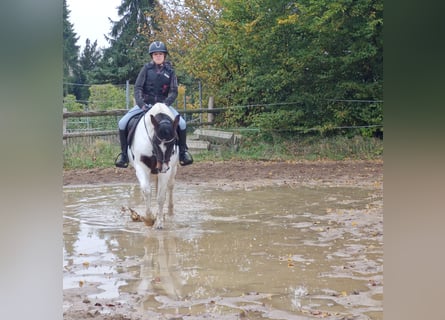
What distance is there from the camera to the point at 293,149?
8375 millimetres

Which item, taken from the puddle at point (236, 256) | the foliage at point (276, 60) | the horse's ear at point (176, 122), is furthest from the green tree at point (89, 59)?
the horse's ear at point (176, 122)

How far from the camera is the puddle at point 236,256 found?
7.84ft

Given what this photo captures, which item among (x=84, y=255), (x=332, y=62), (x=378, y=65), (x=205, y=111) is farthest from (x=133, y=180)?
(x=378, y=65)

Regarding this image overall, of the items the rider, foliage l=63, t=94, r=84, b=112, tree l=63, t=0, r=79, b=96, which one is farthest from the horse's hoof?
tree l=63, t=0, r=79, b=96

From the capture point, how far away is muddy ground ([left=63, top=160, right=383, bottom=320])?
6266 mm

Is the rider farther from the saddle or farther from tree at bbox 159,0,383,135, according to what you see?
tree at bbox 159,0,383,135

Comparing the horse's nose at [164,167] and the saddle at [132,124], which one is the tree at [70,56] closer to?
the saddle at [132,124]

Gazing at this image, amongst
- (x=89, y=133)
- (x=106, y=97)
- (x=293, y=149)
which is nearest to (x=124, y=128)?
(x=89, y=133)

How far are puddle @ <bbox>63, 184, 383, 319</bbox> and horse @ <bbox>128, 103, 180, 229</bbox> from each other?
0.23 meters

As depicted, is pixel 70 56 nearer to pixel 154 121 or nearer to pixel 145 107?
pixel 145 107
